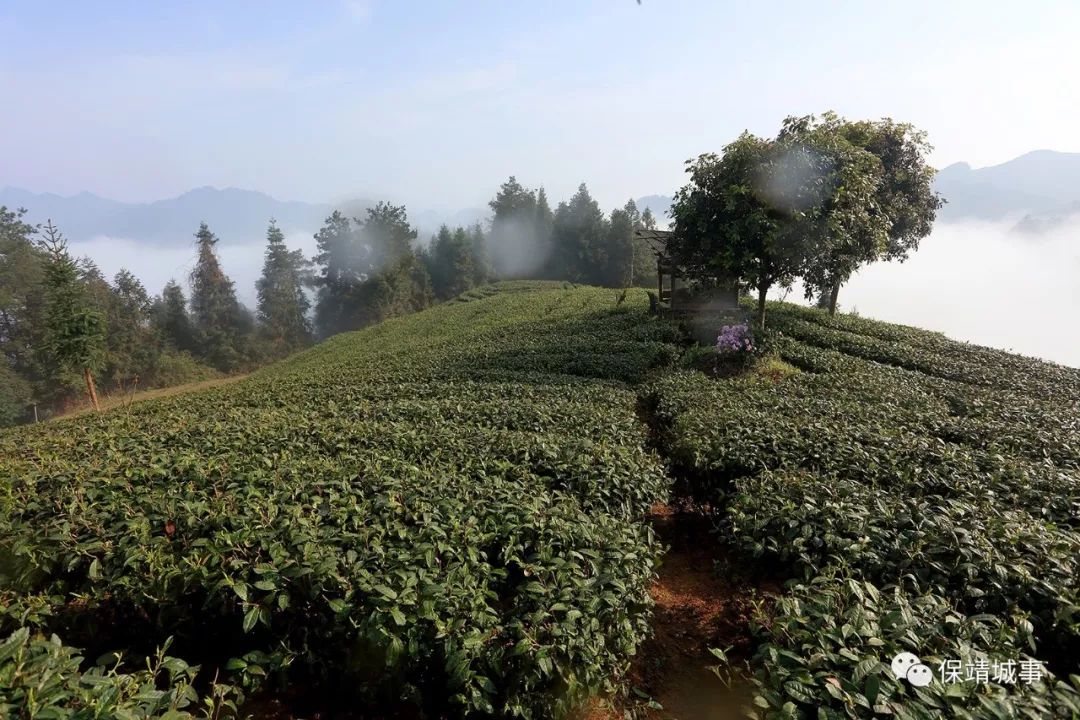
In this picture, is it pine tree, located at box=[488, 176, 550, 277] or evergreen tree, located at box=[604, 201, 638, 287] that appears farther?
pine tree, located at box=[488, 176, 550, 277]

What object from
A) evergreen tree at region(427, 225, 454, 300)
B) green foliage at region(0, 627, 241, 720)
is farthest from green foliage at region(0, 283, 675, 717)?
evergreen tree at region(427, 225, 454, 300)

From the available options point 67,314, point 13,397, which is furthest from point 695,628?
point 13,397

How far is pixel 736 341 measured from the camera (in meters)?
14.1

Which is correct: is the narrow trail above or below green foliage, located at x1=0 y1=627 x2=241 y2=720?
below

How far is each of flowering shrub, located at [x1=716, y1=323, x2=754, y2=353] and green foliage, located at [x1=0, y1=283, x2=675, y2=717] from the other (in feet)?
30.1

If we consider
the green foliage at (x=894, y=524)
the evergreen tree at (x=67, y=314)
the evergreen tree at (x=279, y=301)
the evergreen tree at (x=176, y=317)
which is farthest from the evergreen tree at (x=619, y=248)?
the green foliage at (x=894, y=524)

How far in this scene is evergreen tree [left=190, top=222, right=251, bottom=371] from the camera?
56500 mm

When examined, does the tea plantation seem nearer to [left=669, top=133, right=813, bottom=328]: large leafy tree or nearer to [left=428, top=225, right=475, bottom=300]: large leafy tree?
[left=669, top=133, right=813, bottom=328]: large leafy tree

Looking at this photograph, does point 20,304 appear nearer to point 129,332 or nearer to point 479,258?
point 129,332

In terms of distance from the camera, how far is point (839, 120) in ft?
64.5

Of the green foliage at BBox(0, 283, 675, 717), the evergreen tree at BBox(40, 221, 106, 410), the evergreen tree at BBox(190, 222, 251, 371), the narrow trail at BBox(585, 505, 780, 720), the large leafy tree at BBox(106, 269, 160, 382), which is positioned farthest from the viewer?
the evergreen tree at BBox(190, 222, 251, 371)

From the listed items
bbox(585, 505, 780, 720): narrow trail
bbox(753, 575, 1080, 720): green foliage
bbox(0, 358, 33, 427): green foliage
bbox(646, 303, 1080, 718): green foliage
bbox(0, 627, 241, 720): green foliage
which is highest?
bbox(0, 627, 241, 720): green foliage

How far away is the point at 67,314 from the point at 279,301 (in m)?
37.1

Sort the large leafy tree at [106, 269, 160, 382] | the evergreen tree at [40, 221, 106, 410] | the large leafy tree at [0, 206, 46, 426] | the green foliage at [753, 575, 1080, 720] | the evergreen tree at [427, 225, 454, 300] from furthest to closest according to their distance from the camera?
the evergreen tree at [427, 225, 454, 300] → the large leafy tree at [106, 269, 160, 382] → the large leafy tree at [0, 206, 46, 426] → the evergreen tree at [40, 221, 106, 410] → the green foliage at [753, 575, 1080, 720]
